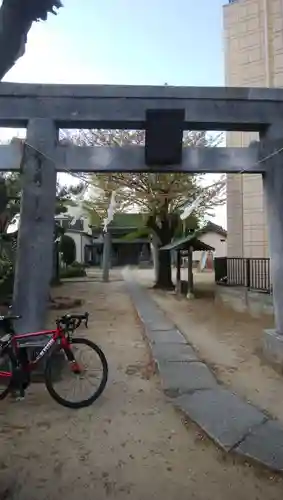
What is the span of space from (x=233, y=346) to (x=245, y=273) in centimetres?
623

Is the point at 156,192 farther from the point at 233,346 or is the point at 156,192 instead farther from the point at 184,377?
the point at 184,377

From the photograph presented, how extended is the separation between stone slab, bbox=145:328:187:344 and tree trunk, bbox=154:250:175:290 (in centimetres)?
1049

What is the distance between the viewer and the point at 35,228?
19.1 ft

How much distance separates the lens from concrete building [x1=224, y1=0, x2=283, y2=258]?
1430 cm

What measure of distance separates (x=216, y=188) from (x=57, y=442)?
53.0 feet

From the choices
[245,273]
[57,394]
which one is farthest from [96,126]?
[245,273]

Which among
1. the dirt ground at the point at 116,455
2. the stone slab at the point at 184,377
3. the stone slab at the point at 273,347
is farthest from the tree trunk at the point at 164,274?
the dirt ground at the point at 116,455

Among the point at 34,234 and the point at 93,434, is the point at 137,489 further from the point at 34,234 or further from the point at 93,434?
the point at 34,234

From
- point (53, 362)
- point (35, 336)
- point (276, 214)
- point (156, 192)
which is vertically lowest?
point (53, 362)

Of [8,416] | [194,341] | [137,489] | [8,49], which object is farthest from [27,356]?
[194,341]

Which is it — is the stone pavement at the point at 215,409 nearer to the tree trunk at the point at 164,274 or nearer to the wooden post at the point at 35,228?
the wooden post at the point at 35,228

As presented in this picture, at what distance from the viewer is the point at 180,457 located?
139 inches

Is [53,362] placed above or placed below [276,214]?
below

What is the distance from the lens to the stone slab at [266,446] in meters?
3.36
